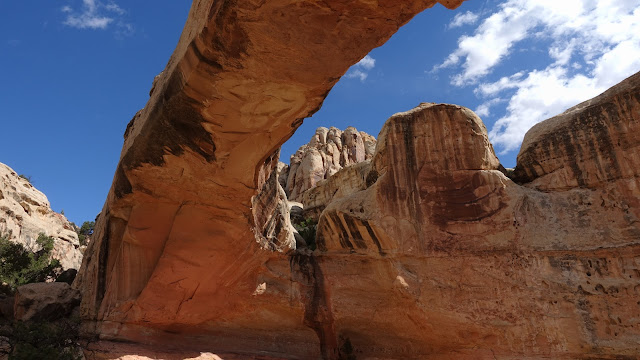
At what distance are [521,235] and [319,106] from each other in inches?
364

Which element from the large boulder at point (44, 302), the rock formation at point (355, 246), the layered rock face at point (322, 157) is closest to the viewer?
the rock formation at point (355, 246)

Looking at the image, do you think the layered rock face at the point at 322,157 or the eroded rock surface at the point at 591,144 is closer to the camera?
the eroded rock surface at the point at 591,144

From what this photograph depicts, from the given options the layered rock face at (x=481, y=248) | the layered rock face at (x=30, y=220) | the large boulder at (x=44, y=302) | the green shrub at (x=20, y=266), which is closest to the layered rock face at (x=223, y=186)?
the large boulder at (x=44, y=302)

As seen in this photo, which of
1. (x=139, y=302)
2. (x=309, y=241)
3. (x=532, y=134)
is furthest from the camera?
(x=309, y=241)

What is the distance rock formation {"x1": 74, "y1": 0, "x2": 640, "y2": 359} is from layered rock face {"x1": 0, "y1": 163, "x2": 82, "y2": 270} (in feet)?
26.1

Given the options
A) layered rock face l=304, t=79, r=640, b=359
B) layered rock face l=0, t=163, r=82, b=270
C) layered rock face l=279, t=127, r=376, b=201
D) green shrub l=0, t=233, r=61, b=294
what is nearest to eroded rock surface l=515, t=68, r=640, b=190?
layered rock face l=304, t=79, r=640, b=359

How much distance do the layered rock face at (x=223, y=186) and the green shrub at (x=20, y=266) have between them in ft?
14.5

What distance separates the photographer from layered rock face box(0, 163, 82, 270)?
19078mm

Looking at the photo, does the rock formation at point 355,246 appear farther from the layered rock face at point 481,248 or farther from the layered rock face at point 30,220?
the layered rock face at point 30,220

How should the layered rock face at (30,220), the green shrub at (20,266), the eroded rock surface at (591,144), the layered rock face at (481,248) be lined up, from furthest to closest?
the layered rock face at (30,220) < the green shrub at (20,266) < the eroded rock surface at (591,144) < the layered rock face at (481,248)

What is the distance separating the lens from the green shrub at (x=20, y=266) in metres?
15.7

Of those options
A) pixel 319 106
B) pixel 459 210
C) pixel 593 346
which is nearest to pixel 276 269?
pixel 459 210

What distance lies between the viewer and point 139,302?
11.3 m

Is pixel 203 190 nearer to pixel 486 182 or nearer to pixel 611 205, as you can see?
pixel 486 182
